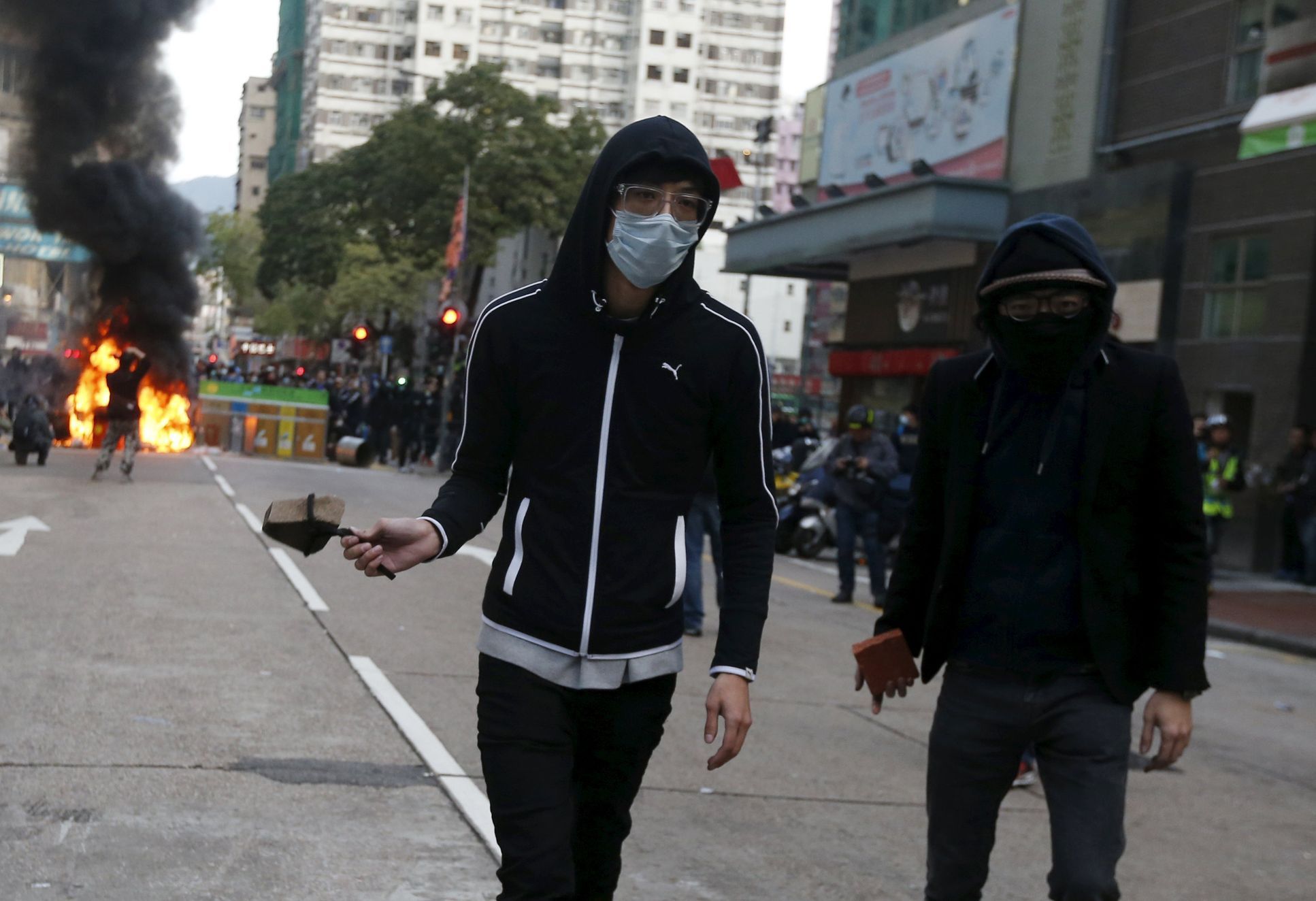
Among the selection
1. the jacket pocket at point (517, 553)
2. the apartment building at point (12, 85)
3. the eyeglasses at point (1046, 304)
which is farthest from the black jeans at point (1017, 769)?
the apartment building at point (12, 85)

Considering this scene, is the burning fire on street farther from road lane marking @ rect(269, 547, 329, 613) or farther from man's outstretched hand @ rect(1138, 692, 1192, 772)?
man's outstretched hand @ rect(1138, 692, 1192, 772)

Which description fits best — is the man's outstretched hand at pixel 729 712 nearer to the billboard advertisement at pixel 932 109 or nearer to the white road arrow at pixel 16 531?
the white road arrow at pixel 16 531

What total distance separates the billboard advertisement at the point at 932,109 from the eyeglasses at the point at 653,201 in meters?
26.0

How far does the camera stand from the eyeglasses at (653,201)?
3.27 metres

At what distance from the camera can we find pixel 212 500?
19.1 m

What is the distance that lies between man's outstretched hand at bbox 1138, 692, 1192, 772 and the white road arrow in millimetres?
10513

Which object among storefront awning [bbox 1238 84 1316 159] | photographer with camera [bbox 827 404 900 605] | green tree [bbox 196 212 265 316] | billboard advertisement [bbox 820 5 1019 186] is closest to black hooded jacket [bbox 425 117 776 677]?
photographer with camera [bbox 827 404 900 605]

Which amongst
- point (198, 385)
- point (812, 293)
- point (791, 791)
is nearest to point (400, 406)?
point (198, 385)

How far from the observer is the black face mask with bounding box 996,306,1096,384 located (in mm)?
3523

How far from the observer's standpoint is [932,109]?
3077cm

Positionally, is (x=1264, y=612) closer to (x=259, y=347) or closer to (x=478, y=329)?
(x=478, y=329)

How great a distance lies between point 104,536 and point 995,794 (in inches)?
466

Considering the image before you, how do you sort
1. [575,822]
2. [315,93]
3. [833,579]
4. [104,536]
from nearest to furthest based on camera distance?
[575,822], [104,536], [833,579], [315,93]

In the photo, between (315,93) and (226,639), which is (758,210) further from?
(315,93)
